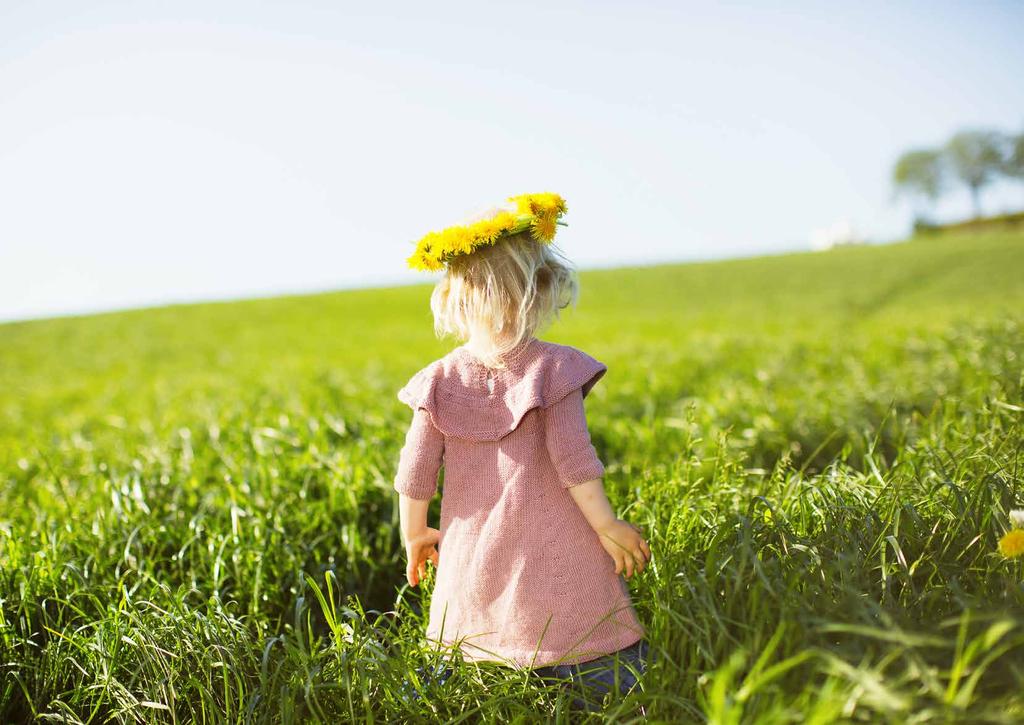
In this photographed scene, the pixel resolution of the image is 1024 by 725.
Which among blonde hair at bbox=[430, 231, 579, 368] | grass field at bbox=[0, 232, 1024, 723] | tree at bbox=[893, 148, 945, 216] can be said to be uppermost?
tree at bbox=[893, 148, 945, 216]

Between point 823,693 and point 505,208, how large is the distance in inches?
62.2

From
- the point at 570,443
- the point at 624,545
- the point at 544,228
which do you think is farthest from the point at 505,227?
the point at 624,545

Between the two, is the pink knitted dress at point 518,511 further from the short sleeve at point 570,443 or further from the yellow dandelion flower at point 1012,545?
the yellow dandelion flower at point 1012,545

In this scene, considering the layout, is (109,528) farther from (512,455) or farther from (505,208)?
(505,208)

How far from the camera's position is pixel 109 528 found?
3244 mm

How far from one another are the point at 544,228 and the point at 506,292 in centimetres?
22

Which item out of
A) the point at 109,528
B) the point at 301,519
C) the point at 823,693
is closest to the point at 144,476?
the point at 109,528

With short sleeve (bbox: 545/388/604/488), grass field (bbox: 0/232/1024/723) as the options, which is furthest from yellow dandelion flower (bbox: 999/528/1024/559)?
short sleeve (bbox: 545/388/604/488)

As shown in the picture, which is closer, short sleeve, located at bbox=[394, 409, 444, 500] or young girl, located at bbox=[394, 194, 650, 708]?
young girl, located at bbox=[394, 194, 650, 708]

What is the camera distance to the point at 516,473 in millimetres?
2309

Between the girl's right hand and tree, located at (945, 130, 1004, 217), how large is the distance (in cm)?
8027

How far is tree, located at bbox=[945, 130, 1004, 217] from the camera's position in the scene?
69.9 metres

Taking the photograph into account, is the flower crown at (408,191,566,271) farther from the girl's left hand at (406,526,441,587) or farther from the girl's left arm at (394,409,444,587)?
the girl's left hand at (406,526,441,587)

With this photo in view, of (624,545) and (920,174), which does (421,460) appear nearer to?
(624,545)
